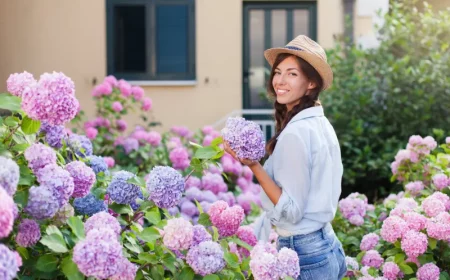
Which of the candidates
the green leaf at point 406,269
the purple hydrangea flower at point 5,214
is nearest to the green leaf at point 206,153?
the purple hydrangea flower at point 5,214

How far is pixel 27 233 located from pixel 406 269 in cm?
188

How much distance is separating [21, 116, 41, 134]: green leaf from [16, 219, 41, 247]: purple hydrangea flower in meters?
0.28

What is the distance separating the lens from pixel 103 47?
1004cm

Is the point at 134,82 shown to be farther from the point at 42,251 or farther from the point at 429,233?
the point at 42,251

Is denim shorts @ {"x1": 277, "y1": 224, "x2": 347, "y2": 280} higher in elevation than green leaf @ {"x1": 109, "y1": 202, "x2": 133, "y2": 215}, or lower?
lower

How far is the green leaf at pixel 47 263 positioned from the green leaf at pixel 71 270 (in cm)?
9

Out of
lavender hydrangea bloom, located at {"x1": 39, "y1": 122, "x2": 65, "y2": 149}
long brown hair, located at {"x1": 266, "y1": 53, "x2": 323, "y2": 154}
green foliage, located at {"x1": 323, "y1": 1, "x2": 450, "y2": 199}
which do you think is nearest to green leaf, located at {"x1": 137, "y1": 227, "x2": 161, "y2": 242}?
lavender hydrangea bloom, located at {"x1": 39, "y1": 122, "x2": 65, "y2": 149}

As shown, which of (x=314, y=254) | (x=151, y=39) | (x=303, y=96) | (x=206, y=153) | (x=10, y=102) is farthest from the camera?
(x=151, y=39)

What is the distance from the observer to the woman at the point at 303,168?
244 cm

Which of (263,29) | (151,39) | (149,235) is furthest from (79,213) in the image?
(263,29)

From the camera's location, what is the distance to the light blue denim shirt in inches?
96.0

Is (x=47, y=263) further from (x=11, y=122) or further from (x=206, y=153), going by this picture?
(x=206, y=153)

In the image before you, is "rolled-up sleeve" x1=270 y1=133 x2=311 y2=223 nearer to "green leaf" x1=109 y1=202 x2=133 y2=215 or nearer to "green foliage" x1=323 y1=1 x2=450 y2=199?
"green leaf" x1=109 y1=202 x2=133 y2=215

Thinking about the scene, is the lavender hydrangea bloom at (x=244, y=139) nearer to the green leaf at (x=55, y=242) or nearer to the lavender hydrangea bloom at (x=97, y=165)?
the lavender hydrangea bloom at (x=97, y=165)
